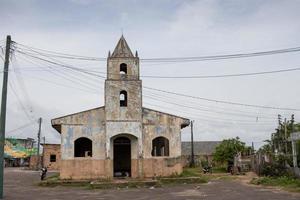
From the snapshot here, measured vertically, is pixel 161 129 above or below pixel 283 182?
above

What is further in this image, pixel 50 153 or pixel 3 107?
pixel 50 153

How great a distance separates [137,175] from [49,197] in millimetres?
9539

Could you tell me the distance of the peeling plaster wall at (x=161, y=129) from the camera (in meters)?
28.5

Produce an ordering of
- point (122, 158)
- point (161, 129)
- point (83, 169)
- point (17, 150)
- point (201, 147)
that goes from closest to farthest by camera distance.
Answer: point (83, 169) → point (161, 129) → point (122, 158) → point (201, 147) → point (17, 150)

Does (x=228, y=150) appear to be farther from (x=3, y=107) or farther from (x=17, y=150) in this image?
(x=17, y=150)

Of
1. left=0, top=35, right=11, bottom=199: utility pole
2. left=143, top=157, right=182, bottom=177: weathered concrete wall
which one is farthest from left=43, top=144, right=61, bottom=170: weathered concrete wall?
left=0, top=35, right=11, bottom=199: utility pole

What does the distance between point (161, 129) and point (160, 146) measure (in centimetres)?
463

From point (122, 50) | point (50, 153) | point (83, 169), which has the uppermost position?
point (122, 50)

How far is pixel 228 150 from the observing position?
4050cm

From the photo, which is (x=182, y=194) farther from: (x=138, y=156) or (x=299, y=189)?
(x=138, y=156)

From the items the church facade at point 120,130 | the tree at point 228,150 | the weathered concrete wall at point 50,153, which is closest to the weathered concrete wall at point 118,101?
the church facade at point 120,130

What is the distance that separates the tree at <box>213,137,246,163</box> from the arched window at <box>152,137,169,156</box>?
10277 millimetres

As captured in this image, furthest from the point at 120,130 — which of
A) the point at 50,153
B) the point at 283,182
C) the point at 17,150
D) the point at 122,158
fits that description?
the point at 17,150

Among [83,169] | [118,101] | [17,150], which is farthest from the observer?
[17,150]
